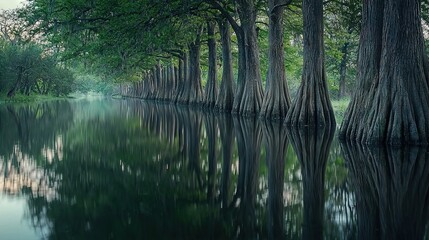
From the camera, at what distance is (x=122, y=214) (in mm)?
4449

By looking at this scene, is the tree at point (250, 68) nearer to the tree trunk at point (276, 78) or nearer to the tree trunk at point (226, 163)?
the tree trunk at point (276, 78)

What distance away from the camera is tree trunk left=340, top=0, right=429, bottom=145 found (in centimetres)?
873

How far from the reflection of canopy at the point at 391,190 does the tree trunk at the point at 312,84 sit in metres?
5.35

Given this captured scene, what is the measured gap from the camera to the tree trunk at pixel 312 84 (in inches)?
545

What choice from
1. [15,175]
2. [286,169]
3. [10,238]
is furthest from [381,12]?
[10,238]

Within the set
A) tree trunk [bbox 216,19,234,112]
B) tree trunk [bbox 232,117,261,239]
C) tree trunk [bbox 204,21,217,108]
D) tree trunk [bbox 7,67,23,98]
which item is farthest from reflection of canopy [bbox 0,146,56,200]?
tree trunk [bbox 7,67,23,98]

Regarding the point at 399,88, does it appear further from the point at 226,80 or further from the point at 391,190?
the point at 226,80

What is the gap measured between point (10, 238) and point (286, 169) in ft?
13.8

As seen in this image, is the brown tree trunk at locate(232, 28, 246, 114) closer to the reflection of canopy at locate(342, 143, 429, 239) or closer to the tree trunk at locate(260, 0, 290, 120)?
the tree trunk at locate(260, 0, 290, 120)

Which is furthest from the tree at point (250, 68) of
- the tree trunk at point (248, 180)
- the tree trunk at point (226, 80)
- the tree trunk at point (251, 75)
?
the tree trunk at point (248, 180)

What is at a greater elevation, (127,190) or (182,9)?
(182,9)

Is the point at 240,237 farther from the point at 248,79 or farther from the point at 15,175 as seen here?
the point at 248,79

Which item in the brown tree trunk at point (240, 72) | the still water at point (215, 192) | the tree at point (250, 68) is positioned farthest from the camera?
the brown tree trunk at point (240, 72)

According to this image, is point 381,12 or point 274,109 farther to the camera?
point 274,109
